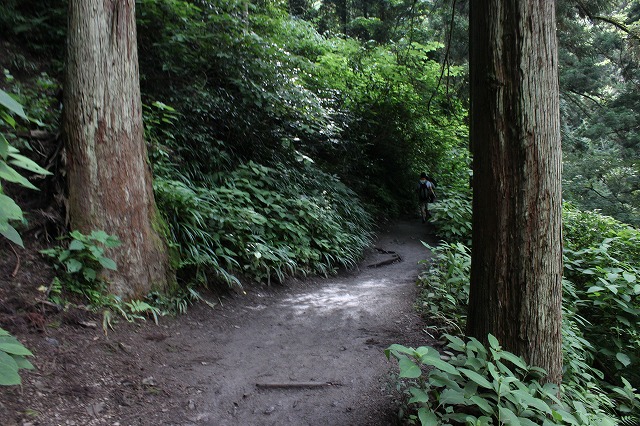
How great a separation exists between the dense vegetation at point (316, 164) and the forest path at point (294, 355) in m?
0.49

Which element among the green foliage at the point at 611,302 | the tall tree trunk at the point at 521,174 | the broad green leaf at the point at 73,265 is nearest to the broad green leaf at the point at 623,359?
the green foliage at the point at 611,302

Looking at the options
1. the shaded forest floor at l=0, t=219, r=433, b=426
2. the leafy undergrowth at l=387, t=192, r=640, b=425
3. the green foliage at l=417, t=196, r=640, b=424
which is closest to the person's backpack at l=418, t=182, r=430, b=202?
the leafy undergrowth at l=387, t=192, r=640, b=425

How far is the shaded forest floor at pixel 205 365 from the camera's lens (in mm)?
2898

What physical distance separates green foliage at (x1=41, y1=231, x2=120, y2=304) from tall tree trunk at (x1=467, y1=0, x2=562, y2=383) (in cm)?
351

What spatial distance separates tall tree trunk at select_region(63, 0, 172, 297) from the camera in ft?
14.0

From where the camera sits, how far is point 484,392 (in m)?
A: 2.65

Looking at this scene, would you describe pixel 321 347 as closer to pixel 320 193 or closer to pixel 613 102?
pixel 320 193

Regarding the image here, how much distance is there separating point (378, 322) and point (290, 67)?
23.4 feet

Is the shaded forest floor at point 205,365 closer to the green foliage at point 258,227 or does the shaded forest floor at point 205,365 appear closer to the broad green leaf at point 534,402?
the green foliage at point 258,227

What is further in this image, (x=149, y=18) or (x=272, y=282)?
(x=149, y=18)

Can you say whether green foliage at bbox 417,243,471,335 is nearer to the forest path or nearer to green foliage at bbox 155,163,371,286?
the forest path

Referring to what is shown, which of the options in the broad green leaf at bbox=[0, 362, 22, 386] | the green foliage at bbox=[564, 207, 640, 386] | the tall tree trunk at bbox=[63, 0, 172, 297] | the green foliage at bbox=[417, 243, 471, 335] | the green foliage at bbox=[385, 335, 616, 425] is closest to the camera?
the broad green leaf at bbox=[0, 362, 22, 386]

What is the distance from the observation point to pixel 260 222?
6449mm

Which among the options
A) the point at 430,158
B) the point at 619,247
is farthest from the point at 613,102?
the point at 619,247
